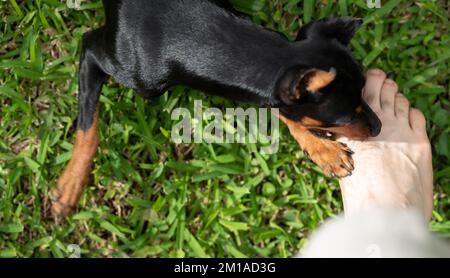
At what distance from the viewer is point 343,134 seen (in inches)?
128

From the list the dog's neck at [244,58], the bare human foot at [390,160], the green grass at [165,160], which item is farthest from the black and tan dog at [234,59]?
the green grass at [165,160]

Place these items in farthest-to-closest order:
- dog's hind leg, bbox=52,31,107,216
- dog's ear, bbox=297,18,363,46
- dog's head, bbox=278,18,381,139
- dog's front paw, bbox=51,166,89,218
A: dog's front paw, bbox=51,166,89,218 < dog's hind leg, bbox=52,31,107,216 < dog's ear, bbox=297,18,363,46 < dog's head, bbox=278,18,381,139

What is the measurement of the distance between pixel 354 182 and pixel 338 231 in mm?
314

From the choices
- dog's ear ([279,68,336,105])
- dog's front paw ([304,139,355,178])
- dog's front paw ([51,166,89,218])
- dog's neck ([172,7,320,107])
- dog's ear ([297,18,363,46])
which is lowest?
dog's front paw ([51,166,89,218])

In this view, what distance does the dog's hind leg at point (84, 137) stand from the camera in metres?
3.36

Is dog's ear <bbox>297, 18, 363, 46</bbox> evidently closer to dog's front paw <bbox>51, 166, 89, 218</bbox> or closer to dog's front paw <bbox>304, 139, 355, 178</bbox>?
dog's front paw <bbox>304, 139, 355, 178</bbox>

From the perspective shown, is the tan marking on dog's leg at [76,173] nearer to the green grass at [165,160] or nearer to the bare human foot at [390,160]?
the green grass at [165,160]

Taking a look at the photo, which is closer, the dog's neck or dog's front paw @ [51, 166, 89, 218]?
the dog's neck

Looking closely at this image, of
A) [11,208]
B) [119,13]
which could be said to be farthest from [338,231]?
[11,208]

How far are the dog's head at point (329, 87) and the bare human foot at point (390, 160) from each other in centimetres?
42

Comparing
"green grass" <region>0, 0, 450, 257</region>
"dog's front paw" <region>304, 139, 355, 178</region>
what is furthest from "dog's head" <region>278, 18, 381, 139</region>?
"green grass" <region>0, 0, 450, 257</region>

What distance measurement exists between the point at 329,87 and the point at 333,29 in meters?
0.36

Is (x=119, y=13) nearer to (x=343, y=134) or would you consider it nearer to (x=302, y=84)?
(x=302, y=84)

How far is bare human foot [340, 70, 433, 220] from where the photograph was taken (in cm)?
346
